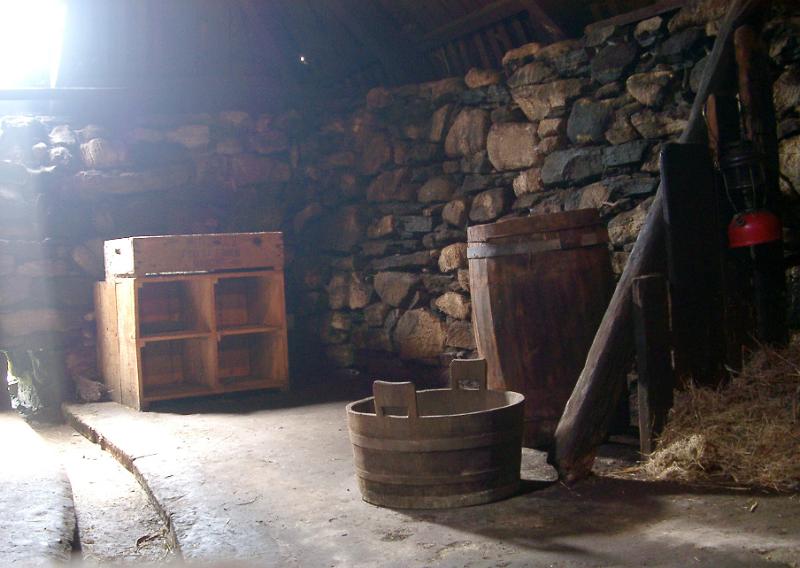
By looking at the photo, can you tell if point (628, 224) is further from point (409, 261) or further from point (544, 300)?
point (409, 261)

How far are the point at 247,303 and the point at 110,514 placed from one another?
2673 mm

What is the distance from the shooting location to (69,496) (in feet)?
11.6

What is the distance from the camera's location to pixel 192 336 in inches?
225

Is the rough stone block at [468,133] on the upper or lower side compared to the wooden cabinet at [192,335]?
upper

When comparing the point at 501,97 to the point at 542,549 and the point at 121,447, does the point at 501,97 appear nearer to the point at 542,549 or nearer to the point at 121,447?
the point at 121,447

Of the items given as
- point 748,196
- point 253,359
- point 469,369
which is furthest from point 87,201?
point 748,196

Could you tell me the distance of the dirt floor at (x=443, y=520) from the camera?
2557 mm

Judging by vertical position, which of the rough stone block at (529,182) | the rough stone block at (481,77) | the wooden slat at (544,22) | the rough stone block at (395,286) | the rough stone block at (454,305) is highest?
the wooden slat at (544,22)

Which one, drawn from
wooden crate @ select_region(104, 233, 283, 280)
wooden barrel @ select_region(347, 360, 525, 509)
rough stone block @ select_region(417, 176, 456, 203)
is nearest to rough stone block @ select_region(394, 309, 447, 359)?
rough stone block @ select_region(417, 176, 456, 203)

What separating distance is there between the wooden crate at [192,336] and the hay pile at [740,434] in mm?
3141


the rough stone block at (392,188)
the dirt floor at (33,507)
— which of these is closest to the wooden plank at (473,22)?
the rough stone block at (392,188)

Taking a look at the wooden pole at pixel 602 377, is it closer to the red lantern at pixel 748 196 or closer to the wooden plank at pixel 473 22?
the red lantern at pixel 748 196

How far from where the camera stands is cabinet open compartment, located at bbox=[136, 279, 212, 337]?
5980 mm

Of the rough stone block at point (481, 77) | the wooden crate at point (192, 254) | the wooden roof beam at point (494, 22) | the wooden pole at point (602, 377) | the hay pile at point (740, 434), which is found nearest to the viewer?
the hay pile at point (740, 434)
